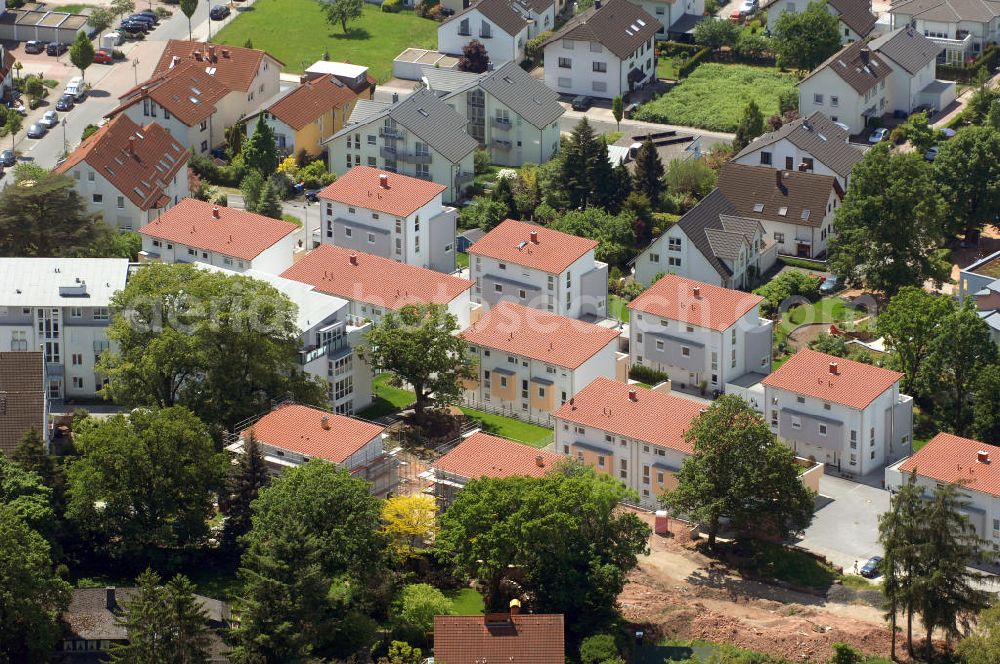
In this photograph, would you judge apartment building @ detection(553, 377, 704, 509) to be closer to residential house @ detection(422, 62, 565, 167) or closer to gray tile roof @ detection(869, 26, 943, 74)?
residential house @ detection(422, 62, 565, 167)

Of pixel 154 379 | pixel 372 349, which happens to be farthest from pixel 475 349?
pixel 154 379

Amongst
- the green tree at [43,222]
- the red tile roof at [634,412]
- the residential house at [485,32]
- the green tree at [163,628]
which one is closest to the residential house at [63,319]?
the green tree at [43,222]

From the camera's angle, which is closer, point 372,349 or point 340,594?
point 340,594

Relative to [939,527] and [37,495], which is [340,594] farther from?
[939,527]

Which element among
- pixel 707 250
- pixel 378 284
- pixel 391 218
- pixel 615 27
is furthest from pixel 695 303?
pixel 615 27

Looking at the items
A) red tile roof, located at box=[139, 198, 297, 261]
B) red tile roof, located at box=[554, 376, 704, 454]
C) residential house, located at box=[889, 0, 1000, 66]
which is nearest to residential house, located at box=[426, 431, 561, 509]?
red tile roof, located at box=[554, 376, 704, 454]
